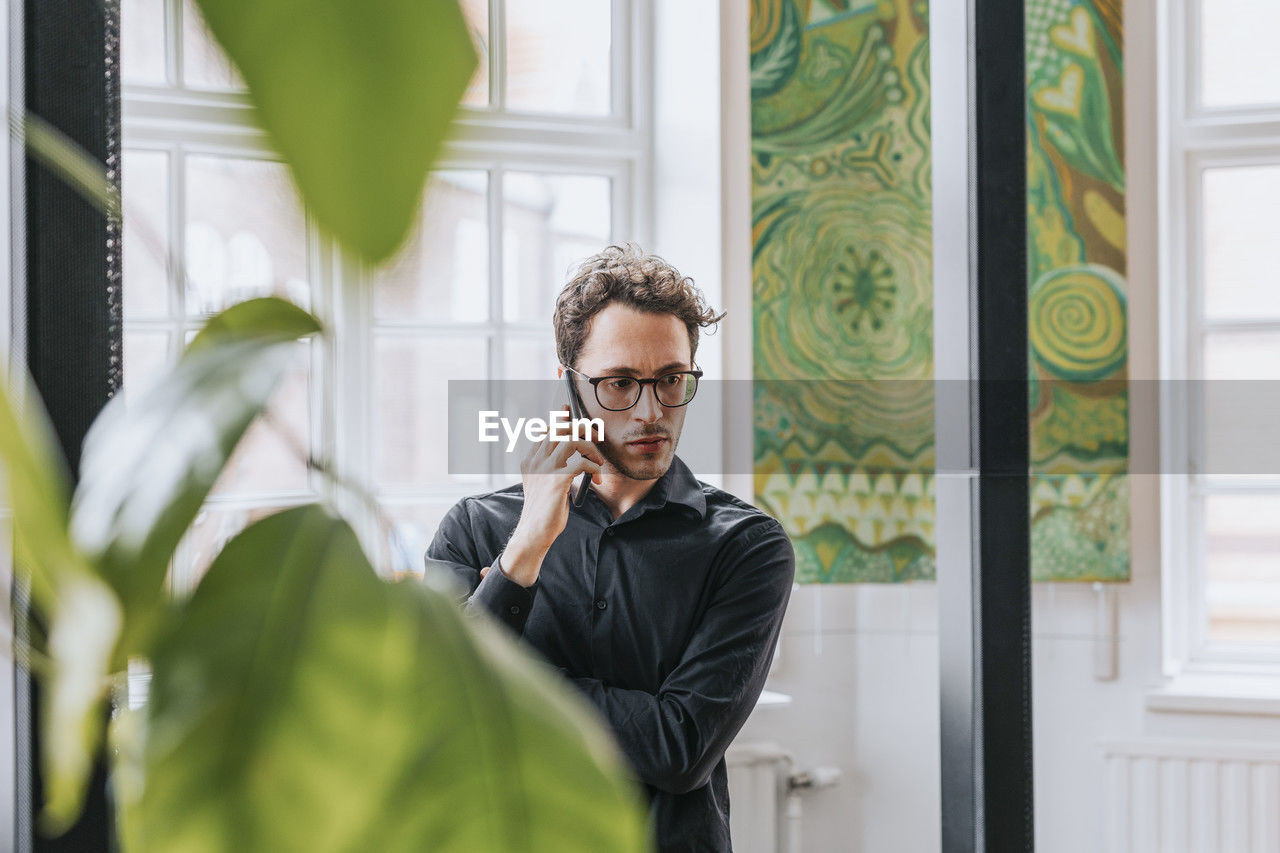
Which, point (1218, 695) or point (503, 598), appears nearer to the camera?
point (503, 598)

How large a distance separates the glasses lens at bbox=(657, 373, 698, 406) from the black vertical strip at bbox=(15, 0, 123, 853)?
2.30 ft

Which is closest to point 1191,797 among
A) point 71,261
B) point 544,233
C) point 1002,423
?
point 1002,423

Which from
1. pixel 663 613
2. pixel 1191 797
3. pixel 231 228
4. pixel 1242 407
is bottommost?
pixel 1191 797

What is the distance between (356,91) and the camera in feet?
0.38

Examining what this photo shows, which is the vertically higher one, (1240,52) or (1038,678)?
(1240,52)

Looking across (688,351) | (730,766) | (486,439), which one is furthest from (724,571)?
(486,439)

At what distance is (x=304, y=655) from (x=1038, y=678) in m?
2.06

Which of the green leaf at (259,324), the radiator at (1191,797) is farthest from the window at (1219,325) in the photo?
the green leaf at (259,324)

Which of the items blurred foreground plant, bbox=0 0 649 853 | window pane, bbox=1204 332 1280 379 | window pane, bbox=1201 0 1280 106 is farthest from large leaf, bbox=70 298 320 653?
window pane, bbox=1201 0 1280 106

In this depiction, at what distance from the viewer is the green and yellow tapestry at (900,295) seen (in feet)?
6.46

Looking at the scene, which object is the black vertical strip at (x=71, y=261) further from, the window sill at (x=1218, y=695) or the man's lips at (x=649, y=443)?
the window sill at (x=1218, y=695)

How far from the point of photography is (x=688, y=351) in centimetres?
125

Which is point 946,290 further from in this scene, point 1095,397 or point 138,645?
point 1095,397

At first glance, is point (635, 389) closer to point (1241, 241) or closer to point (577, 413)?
point (577, 413)
